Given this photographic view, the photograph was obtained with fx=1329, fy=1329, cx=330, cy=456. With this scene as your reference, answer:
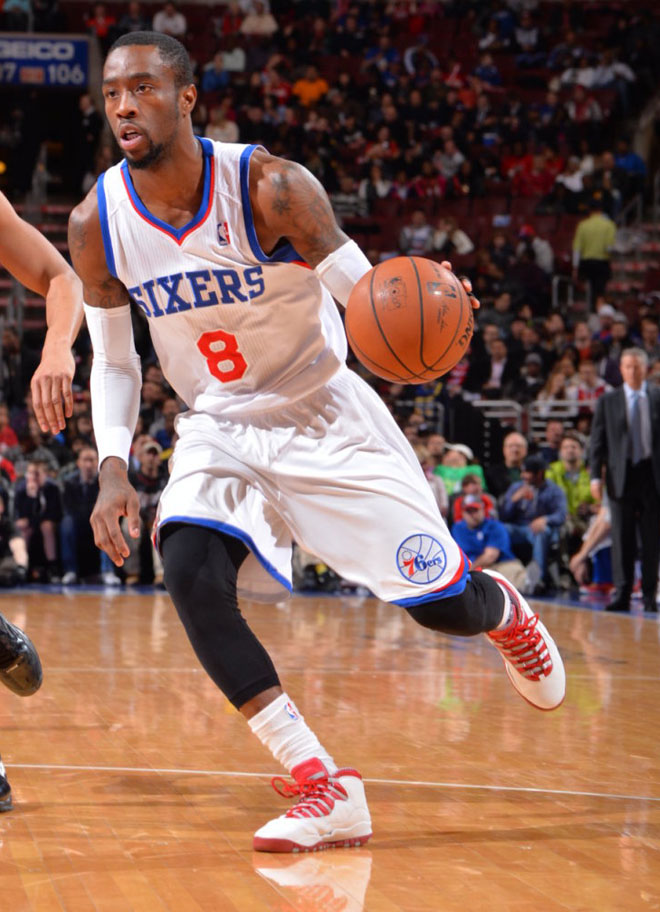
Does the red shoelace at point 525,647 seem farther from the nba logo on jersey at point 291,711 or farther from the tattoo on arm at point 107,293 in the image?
the tattoo on arm at point 107,293

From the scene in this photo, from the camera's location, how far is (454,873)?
10.3 ft

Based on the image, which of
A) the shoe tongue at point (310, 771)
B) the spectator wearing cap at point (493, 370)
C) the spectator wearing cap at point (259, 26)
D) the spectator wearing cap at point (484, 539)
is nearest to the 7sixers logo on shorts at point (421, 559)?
the shoe tongue at point (310, 771)

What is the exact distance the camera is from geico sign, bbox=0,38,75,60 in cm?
1786

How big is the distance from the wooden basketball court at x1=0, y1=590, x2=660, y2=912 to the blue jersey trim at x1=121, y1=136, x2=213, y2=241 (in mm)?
1615

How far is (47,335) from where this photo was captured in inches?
132

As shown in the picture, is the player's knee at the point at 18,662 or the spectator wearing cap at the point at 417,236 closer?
the player's knee at the point at 18,662

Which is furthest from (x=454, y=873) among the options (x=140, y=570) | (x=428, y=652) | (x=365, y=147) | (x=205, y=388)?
(x=365, y=147)

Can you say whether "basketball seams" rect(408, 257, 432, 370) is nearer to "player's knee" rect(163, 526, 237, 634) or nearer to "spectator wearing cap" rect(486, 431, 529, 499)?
"player's knee" rect(163, 526, 237, 634)

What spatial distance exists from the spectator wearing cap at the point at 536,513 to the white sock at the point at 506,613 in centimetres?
702


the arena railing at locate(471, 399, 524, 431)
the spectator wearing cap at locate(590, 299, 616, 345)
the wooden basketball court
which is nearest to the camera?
the wooden basketball court

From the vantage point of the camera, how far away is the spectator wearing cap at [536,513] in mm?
10828

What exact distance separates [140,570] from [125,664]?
15.8ft

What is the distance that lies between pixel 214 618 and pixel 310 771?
48 cm

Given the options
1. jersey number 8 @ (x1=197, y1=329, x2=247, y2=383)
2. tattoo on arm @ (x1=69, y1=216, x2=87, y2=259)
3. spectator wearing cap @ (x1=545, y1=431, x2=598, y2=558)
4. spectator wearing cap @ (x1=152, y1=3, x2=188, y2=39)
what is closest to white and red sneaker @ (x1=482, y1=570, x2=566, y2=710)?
jersey number 8 @ (x1=197, y1=329, x2=247, y2=383)
